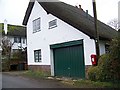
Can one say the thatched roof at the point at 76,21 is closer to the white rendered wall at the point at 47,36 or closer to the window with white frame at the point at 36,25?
the white rendered wall at the point at 47,36

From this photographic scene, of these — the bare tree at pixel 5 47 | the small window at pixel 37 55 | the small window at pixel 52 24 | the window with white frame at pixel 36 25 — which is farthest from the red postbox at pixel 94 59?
the bare tree at pixel 5 47

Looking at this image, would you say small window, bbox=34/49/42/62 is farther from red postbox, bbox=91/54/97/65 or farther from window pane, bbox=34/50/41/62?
red postbox, bbox=91/54/97/65

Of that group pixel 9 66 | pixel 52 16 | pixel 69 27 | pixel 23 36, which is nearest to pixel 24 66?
pixel 9 66

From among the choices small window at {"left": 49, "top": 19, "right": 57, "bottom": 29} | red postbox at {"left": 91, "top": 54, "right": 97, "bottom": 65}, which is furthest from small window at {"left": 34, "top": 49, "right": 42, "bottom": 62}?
red postbox at {"left": 91, "top": 54, "right": 97, "bottom": 65}

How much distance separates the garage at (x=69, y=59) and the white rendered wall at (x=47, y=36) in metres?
0.46

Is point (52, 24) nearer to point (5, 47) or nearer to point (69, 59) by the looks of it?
point (69, 59)

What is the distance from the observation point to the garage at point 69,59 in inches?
672

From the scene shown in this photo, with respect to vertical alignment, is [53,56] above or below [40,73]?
above

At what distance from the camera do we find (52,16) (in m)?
20.3

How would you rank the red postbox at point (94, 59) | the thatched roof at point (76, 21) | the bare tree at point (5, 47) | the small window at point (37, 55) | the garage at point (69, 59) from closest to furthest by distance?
1. the red postbox at point (94, 59)
2. the thatched roof at point (76, 21)
3. the garage at point (69, 59)
4. the small window at point (37, 55)
5. the bare tree at point (5, 47)

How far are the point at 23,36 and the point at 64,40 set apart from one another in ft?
102

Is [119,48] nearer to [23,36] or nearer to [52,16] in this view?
[52,16]

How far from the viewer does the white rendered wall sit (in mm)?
16469

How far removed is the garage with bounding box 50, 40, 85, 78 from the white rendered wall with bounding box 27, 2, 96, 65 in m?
0.46
